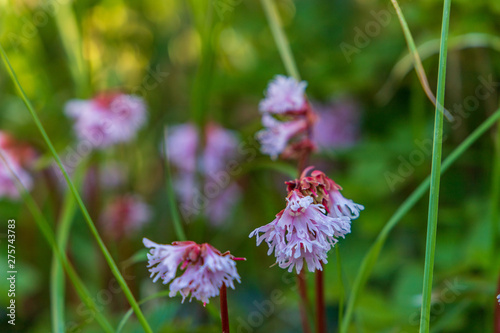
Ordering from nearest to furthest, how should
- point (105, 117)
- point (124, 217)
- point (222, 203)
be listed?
point (105, 117), point (124, 217), point (222, 203)

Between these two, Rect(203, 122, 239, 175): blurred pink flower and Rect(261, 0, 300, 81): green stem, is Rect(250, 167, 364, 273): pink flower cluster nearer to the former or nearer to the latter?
Rect(261, 0, 300, 81): green stem

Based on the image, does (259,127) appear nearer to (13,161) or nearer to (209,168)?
(209,168)

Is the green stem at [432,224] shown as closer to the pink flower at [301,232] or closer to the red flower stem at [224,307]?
the pink flower at [301,232]

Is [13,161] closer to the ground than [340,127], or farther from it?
closer to the ground

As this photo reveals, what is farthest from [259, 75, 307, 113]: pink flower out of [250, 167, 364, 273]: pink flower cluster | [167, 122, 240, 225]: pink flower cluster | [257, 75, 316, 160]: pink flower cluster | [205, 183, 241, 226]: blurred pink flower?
[205, 183, 241, 226]: blurred pink flower

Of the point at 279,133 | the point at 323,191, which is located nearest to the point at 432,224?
the point at 323,191

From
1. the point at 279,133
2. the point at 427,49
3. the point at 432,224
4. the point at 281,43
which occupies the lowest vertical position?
the point at 432,224

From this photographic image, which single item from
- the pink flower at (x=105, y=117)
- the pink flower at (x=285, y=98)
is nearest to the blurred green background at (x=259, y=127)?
the pink flower at (x=105, y=117)
